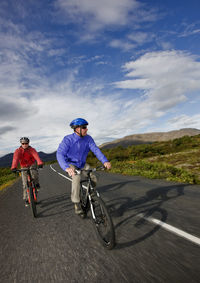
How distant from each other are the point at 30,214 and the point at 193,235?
463 centimetres

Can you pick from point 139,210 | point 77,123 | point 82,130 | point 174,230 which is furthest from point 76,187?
point 174,230

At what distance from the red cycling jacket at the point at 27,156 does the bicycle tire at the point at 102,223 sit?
3.15 meters

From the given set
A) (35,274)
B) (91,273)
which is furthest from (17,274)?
(91,273)

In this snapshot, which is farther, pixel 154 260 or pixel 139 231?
pixel 139 231

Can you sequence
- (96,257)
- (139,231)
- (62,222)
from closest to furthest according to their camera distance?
(96,257) → (139,231) → (62,222)

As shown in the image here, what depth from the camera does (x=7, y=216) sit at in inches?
230

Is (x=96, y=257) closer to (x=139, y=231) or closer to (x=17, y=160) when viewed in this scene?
(x=139, y=231)

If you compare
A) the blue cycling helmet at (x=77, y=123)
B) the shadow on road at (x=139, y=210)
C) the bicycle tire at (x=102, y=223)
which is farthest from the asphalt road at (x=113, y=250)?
the blue cycling helmet at (x=77, y=123)

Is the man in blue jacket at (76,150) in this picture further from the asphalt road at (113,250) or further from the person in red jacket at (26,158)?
the person in red jacket at (26,158)

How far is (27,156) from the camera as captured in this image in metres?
6.27

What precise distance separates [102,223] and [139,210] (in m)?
1.88

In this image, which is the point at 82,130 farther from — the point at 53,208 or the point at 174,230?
the point at 53,208

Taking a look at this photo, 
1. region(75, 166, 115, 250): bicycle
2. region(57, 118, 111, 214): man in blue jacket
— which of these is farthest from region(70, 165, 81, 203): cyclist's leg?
region(75, 166, 115, 250): bicycle

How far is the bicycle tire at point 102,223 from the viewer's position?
2965 millimetres
